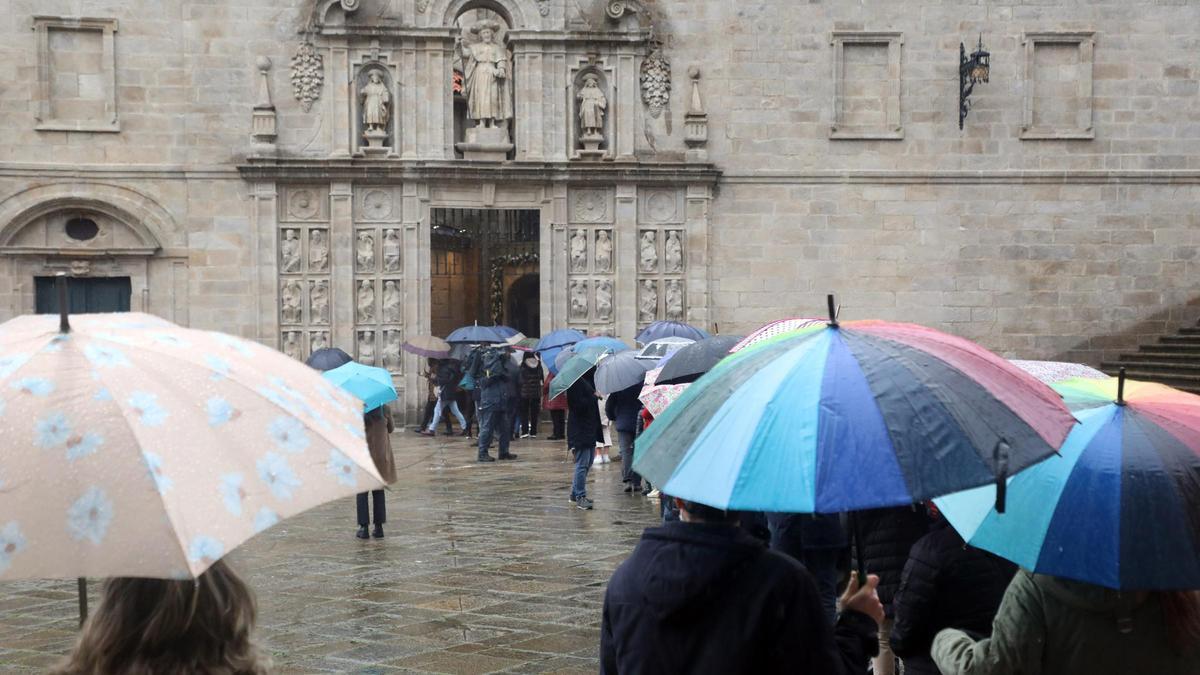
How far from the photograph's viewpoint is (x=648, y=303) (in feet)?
74.8

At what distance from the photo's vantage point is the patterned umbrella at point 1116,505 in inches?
135

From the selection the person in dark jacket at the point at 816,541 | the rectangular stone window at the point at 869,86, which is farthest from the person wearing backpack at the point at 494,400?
the person in dark jacket at the point at 816,541

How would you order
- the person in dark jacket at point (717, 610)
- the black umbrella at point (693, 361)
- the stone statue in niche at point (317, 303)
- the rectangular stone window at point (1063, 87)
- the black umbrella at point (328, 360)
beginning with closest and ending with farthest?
the person in dark jacket at point (717, 610)
the black umbrella at point (693, 361)
the black umbrella at point (328, 360)
the stone statue in niche at point (317, 303)
the rectangular stone window at point (1063, 87)

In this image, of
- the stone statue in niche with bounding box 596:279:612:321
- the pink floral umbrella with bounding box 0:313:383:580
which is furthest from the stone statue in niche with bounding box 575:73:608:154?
Answer: the pink floral umbrella with bounding box 0:313:383:580

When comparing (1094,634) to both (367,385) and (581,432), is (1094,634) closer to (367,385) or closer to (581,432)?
(367,385)

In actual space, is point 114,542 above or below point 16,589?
above

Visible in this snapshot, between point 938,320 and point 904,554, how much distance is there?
18.0 m

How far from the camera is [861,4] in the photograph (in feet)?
75.9

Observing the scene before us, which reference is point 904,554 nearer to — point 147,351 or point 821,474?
point 821,474

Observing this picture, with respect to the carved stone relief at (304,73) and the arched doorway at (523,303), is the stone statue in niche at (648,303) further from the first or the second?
the arched doorway at (523,303)

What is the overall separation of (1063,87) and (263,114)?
14.3m

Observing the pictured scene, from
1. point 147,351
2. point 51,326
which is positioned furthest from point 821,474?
point 51,326

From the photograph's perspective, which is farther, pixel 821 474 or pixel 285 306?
pixel 285 306

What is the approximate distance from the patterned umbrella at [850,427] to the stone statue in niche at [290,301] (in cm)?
1901
